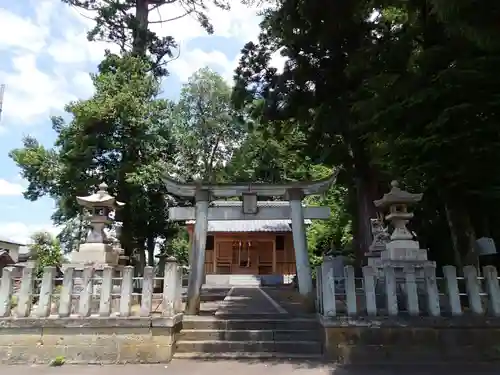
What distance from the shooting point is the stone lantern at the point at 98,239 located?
10773 mm

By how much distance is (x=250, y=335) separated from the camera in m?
7.19

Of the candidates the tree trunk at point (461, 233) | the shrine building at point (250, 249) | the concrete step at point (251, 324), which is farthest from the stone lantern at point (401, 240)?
the shrine building at point (250, 249)

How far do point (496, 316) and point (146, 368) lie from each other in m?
5.95

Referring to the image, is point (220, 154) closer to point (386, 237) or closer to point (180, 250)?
point (180, 250)

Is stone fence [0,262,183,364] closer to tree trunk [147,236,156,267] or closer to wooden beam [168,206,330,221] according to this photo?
wooden beam [168,206,330,221]

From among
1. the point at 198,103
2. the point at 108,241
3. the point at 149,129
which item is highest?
the point at 198,103

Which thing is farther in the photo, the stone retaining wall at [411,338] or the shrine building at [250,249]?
the shrine building at [250,249]

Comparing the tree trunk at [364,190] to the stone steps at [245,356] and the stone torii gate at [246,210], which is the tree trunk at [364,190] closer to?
the stone torii gate at [246,210]

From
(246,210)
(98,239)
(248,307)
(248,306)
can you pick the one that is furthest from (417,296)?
(98,239)

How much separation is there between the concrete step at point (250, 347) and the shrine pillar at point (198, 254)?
3.95 feet

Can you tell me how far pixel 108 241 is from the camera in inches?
456

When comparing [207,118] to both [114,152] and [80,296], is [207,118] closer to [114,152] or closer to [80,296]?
[114,152]

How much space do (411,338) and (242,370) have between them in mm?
2901

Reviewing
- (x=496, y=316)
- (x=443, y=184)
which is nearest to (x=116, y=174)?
(x=443, y=184)
